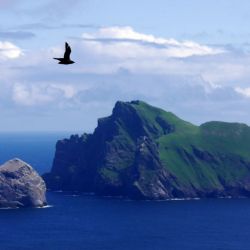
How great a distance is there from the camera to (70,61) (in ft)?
148

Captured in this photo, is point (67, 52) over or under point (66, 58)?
over

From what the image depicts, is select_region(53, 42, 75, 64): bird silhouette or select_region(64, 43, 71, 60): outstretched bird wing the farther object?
select_region(53, 42, 75, 64): bird silhouette

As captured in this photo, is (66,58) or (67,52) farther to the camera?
(66,58)

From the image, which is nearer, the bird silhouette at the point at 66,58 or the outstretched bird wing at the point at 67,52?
the outstretched bird wing at the point at 67,52
